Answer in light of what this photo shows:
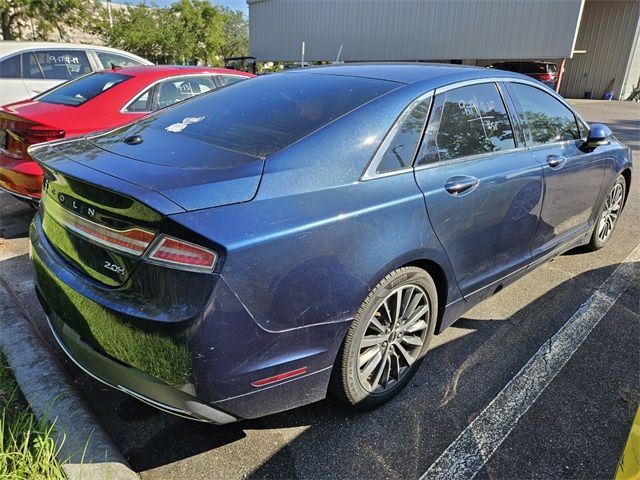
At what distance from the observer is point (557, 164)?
3119mm

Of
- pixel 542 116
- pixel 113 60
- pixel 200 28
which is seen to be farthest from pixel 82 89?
pixel 200 28

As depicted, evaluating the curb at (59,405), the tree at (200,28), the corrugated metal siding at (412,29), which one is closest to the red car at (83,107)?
the curb at (59,405)

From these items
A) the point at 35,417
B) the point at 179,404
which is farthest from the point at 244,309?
the point at 35,417

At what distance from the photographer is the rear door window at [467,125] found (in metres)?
2.38

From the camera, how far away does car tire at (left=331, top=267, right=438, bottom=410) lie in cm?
206

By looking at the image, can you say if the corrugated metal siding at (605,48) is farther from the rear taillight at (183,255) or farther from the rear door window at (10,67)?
the rear taillight at (183,255)

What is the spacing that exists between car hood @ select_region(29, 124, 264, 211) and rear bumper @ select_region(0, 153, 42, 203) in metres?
1.89

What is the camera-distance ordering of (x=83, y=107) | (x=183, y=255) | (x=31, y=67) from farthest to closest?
(x=31, y=67) → (x=83, y=107) → (x=183, y=255)

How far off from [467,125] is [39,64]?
6.81 metres

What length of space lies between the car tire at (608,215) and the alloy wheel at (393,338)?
256 centimetres

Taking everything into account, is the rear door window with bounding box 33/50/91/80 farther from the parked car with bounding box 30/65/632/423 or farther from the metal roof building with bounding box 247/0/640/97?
the metal roof building with bounding box 247/0/640/97

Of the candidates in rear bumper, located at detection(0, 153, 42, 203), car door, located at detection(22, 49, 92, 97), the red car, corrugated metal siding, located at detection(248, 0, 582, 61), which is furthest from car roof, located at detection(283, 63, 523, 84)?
corrugated metal siding, located at detection(248, 0, 582, 61)

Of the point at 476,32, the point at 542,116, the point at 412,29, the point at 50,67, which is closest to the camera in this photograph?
the point at 542,116

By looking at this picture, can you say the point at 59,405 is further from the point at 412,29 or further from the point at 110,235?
the point at 412,29
